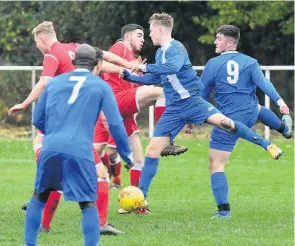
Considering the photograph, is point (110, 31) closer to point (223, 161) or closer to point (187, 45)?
point (187, 45)

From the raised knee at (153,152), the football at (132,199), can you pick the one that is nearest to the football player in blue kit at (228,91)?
the raised knee at (153,152)

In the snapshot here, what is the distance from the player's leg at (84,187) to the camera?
8.48 m

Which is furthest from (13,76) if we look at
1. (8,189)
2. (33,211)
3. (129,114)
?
(33,211)

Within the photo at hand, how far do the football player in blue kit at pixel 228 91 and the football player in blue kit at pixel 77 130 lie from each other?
3317 mm

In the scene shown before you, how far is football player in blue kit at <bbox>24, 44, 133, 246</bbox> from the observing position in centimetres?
842

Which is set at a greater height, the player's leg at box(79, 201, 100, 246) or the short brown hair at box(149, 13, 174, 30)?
the short brown hair at box(149, 13, 174, 30)

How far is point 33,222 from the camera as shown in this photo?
8781mm

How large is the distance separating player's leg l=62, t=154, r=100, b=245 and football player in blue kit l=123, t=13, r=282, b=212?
3.00 m

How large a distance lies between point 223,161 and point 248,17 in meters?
16.2

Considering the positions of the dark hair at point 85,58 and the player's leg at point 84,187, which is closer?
the player's leg at point 84,187

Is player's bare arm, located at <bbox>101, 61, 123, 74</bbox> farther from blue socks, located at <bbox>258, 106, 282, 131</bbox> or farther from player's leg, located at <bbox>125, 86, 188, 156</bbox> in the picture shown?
blue socks, located at <bbox>258, 106, 282, 131</bbox>

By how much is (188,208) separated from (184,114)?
4.72 feet

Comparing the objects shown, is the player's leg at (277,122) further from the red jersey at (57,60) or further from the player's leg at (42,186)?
the player's leg at (42,186)

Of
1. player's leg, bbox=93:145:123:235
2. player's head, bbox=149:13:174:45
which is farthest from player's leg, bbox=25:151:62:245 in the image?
player's head, bbox=149:13:174:45
